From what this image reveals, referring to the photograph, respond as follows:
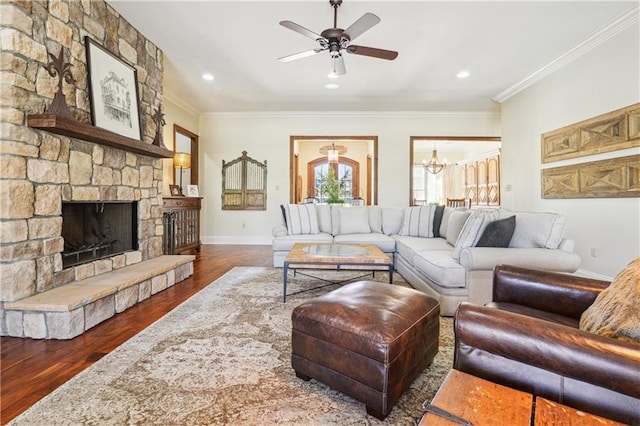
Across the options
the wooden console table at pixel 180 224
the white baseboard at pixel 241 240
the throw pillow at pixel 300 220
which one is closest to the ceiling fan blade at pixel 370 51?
the throw pillow at pixel 300 220

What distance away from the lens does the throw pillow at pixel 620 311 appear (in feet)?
3.06

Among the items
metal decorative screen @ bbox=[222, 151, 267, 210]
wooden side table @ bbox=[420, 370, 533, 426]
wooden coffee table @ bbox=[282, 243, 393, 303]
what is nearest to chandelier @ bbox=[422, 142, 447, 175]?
metal decorative screen @ bbox=[222, 151, 267, 210]

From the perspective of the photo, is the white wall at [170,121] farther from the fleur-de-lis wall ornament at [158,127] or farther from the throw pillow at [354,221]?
the throw pillow at [354,221]

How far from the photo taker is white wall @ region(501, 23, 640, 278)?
3299mm

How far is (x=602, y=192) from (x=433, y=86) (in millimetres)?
2743

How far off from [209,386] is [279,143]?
5680 mm

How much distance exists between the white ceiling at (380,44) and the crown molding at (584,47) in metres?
0.02

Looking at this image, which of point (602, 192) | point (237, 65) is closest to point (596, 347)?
point (602, 192)

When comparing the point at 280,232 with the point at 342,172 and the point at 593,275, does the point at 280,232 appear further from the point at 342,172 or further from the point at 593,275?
the point at 342,172

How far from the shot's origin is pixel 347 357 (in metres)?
1.39

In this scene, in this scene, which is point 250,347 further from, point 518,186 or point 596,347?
point 518,186

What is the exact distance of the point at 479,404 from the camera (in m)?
0.80

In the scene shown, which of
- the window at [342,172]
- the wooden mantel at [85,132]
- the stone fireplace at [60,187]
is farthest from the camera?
the window at [342,172]

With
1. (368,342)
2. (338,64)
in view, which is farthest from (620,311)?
(338,64)
